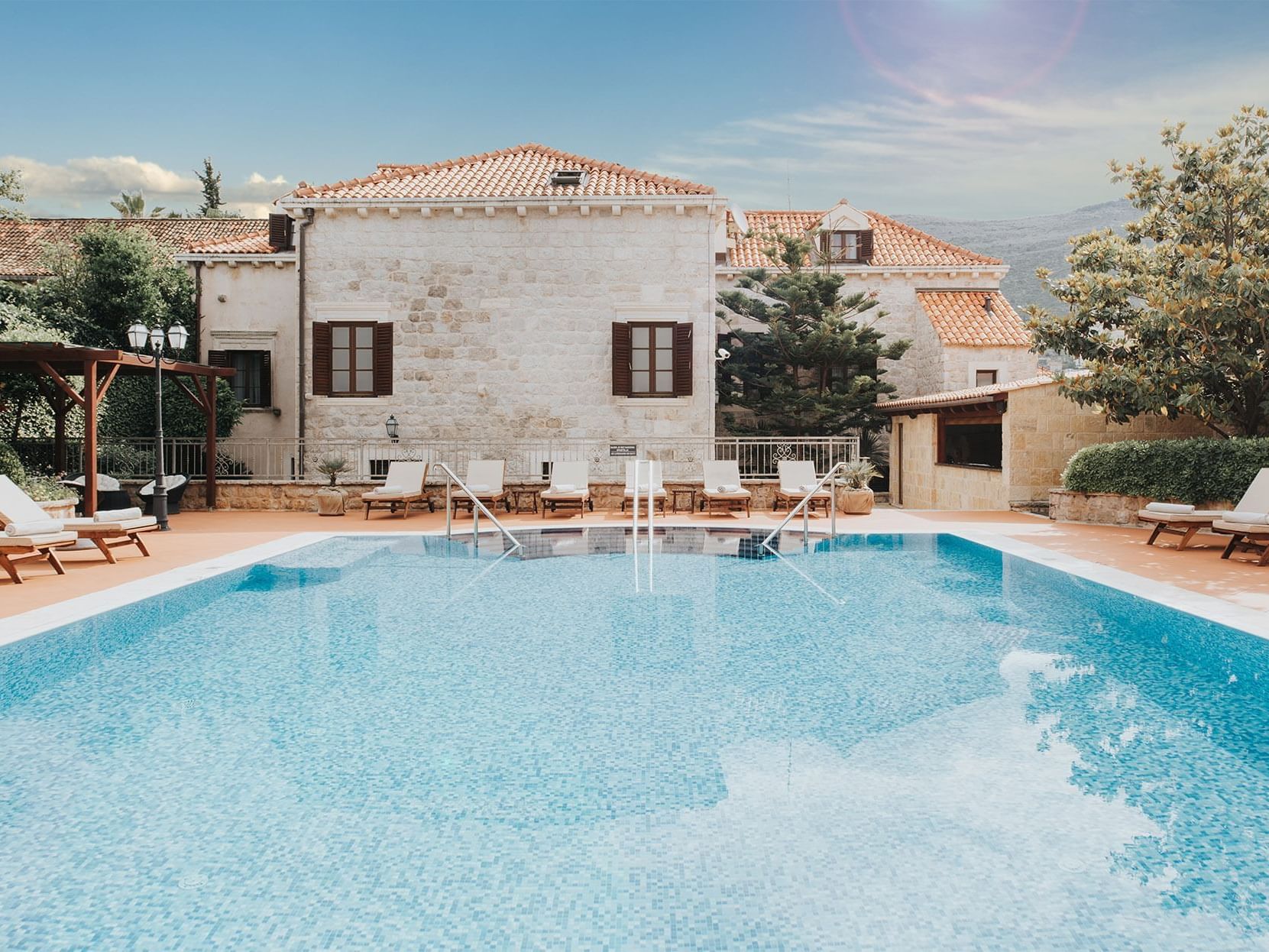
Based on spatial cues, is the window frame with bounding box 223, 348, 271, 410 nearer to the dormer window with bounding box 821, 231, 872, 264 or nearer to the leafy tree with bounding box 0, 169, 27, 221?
the leafy tree with bounding box 0, 169, 27, 221

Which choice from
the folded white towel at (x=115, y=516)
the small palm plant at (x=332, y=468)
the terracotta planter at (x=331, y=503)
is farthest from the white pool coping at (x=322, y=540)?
the small palm plant at (x=332, y=468)

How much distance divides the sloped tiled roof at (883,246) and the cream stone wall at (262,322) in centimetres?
1231

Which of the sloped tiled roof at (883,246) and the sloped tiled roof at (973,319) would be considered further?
the sloped tiled roof at (883,246)

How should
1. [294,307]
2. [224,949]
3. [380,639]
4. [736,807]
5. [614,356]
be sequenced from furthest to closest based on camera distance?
[294,307]
[614,356]
[380,639]
[736,807]
[224,949]

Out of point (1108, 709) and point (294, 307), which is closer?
point (1108, 709)

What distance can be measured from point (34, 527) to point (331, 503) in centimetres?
669

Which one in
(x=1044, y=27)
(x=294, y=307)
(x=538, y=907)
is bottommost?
(x=538, y=907)

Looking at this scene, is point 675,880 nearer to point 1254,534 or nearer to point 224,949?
point 224,949

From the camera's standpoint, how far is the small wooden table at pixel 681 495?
16453 mm

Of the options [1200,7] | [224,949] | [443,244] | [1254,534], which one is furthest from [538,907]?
[1200,7]

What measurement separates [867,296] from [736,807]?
863 inches

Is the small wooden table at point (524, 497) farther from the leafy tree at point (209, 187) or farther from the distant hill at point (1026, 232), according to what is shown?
the distant hill at point (1026, 232)

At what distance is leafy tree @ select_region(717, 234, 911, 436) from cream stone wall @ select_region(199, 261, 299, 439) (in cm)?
1118

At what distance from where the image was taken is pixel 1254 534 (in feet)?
33.0
